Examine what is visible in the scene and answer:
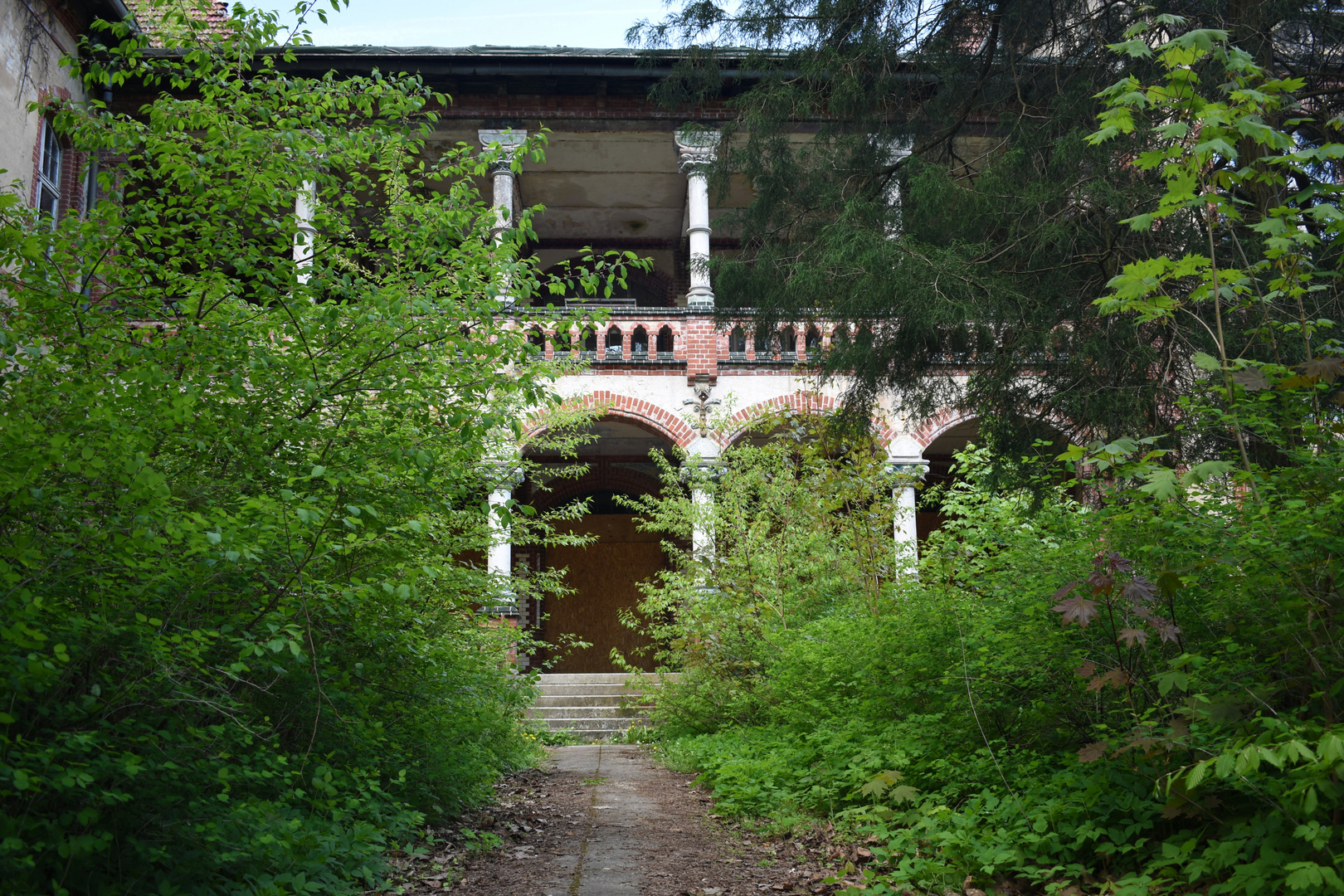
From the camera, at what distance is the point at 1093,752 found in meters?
3.52

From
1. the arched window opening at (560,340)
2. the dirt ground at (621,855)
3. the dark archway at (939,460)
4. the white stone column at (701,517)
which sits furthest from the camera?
the dark archway at (939,460)

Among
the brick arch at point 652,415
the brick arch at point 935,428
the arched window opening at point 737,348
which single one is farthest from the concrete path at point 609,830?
the brick arch at point 935,428

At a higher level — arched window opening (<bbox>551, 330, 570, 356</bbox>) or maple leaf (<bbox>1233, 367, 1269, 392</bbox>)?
arched window opening (<bbox>551, 330, 570, 356</bbox>)

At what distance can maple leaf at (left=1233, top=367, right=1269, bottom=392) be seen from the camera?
3342 mm

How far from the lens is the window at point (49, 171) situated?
446 inches

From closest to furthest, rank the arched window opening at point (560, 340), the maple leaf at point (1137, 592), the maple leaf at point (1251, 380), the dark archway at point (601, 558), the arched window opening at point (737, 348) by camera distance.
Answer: the maple leaf at point (1137, 592)
the maple leaf at point (1251, 380)
the arched window opening at point (560, 340)
the arched window opening at point (737, 348)
the dark archway at point (601, 558)

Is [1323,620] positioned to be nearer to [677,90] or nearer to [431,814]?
[431,814]

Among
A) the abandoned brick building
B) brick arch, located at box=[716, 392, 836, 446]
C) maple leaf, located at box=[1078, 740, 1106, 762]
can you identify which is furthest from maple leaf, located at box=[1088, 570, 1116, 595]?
brick arch, located at box=[716, 392, 836, 446]

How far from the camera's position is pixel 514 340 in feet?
14.0

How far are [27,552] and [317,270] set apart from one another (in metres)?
2.04

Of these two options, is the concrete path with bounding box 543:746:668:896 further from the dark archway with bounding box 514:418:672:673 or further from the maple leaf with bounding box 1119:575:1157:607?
the dark archway with bounding box 514:418:672:673

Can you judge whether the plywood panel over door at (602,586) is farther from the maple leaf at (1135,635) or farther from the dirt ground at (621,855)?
the maple leaf at (1135,635)

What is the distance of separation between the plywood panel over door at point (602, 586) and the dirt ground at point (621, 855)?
10295mm

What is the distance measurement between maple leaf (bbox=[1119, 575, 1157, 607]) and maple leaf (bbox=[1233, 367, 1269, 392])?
2.54 feet
